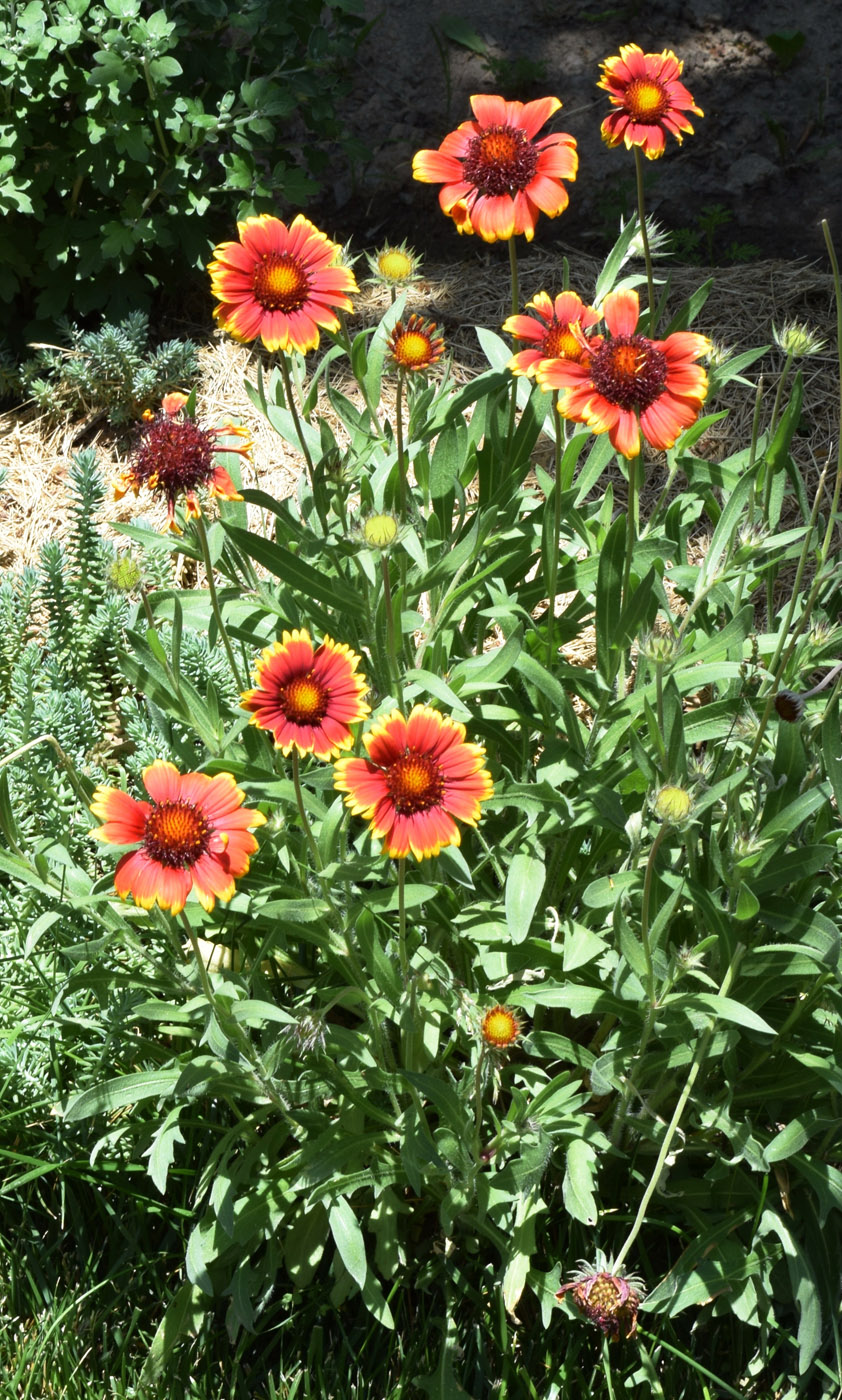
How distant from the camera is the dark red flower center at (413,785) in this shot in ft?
5.08

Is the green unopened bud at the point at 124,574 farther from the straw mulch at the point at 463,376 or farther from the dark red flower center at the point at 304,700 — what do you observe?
the straw mulch at the point at 463,376

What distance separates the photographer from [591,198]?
405 centimetres

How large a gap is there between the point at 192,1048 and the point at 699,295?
1.51 metres

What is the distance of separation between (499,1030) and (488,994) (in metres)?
0.42

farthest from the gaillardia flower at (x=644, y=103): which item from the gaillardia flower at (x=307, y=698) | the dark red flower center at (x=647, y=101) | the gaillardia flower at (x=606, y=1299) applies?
the gaillardia flower at (x=606, y=1299)

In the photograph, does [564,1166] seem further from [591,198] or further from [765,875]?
[591,198]

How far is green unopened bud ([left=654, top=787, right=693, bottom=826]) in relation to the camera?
5.05 ft

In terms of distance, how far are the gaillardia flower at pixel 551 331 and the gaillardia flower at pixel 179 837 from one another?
2.40 ft

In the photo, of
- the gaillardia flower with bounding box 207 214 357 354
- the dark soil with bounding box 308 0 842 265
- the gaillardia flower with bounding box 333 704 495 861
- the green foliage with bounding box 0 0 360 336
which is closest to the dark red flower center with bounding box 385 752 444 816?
the gaillardia flower with bounding box 333 704 495 861

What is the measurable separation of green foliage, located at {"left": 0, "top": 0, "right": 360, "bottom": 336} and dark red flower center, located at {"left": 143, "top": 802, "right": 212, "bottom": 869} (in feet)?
7.46

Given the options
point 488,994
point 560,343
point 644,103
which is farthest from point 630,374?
point 488,994

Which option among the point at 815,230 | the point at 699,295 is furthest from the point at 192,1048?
the point at 815,230

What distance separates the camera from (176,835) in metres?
1.57

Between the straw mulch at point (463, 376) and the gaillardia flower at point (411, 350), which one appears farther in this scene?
the straw mulch at point (463, 376)
